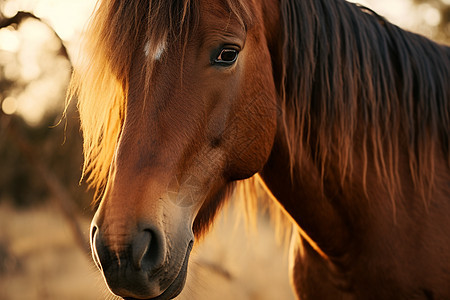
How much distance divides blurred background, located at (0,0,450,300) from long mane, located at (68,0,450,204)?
11.4 inches

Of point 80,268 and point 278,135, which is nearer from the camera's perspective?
point 278,135

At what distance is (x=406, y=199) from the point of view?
7.14 ft

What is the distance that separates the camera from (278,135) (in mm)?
2061

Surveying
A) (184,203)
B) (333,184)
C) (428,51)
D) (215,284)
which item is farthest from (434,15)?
(184,203)

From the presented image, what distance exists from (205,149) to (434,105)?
51.7 inches

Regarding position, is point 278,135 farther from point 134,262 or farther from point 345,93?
point 134,262

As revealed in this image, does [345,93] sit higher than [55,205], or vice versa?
[345,93]

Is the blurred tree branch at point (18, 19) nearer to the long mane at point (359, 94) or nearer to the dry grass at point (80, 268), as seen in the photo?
the long mane at point (359, 94)

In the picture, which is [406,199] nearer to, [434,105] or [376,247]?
[376,247]

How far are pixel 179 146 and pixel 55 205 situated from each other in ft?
24.3

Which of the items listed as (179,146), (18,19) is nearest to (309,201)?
(179,146)

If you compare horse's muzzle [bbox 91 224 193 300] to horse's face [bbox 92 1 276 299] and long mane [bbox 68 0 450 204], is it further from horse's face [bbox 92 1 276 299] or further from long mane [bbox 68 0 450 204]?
long mane [bbox 68 0 450 204]

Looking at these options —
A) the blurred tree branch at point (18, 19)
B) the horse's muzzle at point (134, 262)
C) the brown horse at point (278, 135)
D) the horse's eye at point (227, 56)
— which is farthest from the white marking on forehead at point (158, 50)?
the blurred tree branch at point (18, 19)

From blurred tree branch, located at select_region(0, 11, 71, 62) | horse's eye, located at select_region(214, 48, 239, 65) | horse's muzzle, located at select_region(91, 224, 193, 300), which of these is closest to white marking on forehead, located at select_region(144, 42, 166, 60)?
horse's eye, located at select_region(214, 48, 239, 65)
